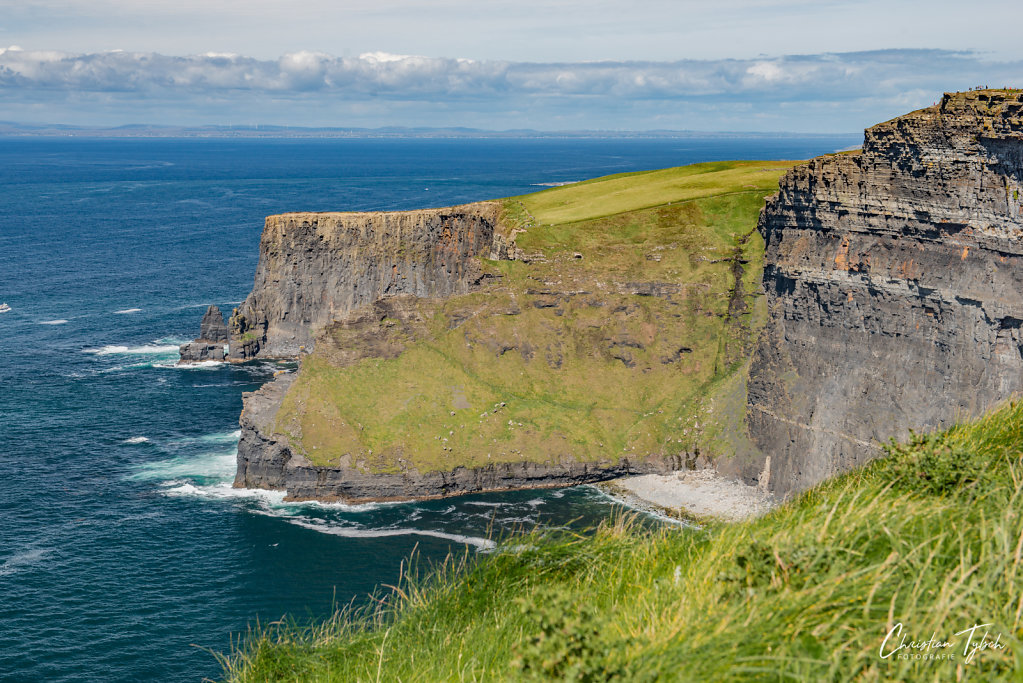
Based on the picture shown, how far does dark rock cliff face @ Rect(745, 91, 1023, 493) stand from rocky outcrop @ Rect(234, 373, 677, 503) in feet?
48.6

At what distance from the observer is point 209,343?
128m

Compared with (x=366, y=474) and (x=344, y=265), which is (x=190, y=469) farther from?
(x=344, y=265)

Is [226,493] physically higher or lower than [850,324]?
lower

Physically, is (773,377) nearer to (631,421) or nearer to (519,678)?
(631,421)

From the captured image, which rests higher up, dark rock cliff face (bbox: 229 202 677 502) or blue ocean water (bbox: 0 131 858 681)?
dark rock cliff face (bbox: 229 202 677 502)

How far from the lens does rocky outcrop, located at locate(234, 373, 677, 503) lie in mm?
79750

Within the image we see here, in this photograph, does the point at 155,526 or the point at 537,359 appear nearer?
the point at 155,526

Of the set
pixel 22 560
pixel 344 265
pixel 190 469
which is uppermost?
pixel 344 265

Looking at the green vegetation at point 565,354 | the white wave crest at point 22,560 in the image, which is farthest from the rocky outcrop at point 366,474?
the white wave crest at point 22,560

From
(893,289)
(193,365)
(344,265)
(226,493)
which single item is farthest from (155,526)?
(893,289)

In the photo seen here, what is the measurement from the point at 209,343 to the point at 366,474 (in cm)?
5835

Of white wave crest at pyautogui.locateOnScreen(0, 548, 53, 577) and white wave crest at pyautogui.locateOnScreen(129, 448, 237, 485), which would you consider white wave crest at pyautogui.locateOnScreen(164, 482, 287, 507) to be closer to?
white wave crest at pyautogui.locateOnScreen(129, 448, 237, 485)

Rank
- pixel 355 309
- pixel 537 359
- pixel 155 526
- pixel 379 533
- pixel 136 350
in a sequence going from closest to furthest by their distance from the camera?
1. pixel 379 533
2. pixel 155 526
3. pixel 537 359
4. pixel 355 309
5. pixel 136 350

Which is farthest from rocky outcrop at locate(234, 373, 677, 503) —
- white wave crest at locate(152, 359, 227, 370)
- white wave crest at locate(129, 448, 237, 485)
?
white wave crest at locate(152, 359, 227, 370)
